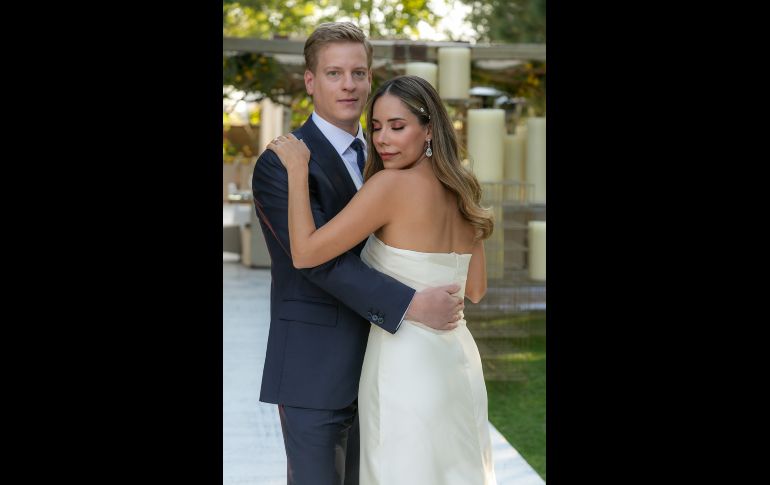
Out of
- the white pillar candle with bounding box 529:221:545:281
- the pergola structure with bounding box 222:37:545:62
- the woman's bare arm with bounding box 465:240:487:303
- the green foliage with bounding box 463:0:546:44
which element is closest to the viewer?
the woman's bare arm with bounding box 465:240:487:303

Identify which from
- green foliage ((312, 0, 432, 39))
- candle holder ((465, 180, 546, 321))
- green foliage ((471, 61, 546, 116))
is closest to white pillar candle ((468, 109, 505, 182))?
candle holder ((465, 180, 546, 321))

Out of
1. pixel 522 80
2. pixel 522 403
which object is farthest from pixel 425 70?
pixel 522 403

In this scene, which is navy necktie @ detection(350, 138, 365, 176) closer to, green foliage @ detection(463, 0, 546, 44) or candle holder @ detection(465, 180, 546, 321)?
candle holder @ detection(465, 180, 546, 321)

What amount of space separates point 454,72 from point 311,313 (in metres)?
4.42

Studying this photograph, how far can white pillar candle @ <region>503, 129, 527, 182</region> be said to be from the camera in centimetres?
727

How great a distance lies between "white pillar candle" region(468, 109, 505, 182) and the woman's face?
12.8 ft

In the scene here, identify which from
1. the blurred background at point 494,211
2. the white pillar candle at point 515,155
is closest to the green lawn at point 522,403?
the blurred background at point 494,211

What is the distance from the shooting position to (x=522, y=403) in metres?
6.88

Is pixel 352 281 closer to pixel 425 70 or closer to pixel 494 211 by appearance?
pixel 494 211

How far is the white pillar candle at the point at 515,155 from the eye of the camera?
7270 millimetres
